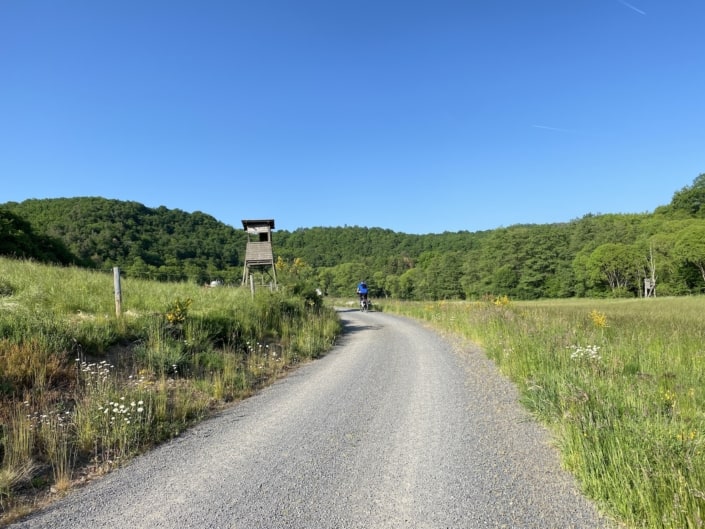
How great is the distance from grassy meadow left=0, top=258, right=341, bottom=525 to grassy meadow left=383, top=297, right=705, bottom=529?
4609 mm

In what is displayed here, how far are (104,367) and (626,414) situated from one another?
7426mm

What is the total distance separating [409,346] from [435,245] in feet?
412

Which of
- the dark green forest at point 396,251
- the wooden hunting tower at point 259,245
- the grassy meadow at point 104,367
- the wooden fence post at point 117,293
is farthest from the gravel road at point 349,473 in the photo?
the wooden hunting tower at point 259,245

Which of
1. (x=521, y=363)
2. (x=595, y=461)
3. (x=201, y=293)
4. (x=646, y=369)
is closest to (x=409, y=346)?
(x=521, y=363)

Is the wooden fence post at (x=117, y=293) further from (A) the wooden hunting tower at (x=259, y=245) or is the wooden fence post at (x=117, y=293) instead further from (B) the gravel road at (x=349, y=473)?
(A) the wooden hunting tower at (x=259, y=245)

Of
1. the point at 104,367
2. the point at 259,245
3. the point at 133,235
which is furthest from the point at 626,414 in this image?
the point at 133,235

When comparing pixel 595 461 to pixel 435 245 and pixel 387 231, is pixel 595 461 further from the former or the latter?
pixel 387 231

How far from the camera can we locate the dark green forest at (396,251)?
→ 3138cm

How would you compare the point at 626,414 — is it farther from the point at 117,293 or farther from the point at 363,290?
the point at 363,290

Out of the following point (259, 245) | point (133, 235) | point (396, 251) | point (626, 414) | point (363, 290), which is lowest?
point (626, 414)

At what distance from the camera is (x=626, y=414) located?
412 cm

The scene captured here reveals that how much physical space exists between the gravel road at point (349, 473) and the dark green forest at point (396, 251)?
12.4 meters

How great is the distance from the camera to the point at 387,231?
14488 centimetres

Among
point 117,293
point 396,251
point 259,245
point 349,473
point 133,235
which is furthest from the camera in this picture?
point 396,251
